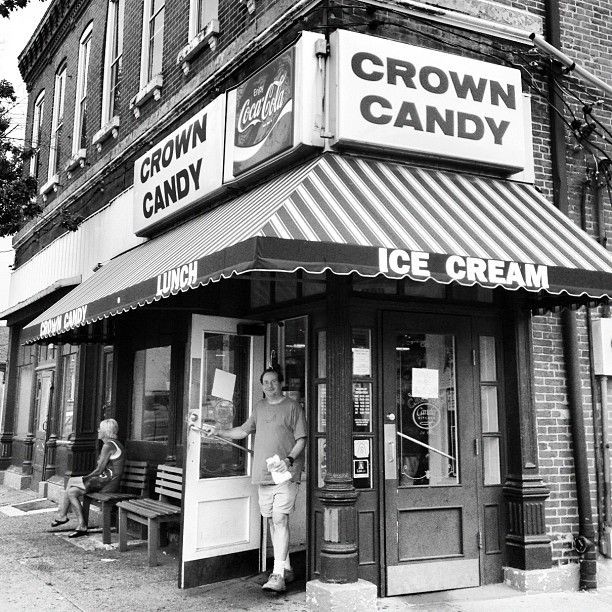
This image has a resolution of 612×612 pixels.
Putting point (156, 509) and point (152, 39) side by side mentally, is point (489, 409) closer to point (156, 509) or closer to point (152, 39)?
point (156, 509)

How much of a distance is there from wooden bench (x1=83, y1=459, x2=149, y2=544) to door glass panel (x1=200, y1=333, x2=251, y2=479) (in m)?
2.29

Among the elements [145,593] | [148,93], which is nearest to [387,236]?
[145,593]

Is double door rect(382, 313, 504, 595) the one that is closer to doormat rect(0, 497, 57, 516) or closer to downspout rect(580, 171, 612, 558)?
downspout rect(580, 171, 612, 558)

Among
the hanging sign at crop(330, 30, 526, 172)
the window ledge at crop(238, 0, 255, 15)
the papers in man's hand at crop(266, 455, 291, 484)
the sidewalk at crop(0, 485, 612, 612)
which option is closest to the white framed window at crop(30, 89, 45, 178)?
the window ledge at crop(238, 0, 255, 15)

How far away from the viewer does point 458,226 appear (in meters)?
6.05

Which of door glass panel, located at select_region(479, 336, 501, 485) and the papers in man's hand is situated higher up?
door glass panel, located at select_region(479, 336, 501, 485)

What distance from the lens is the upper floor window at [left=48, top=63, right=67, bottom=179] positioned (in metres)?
15.6

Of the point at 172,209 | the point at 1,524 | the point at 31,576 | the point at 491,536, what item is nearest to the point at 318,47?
the point at 172,209

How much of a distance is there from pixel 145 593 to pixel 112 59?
963cm

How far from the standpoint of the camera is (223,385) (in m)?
7.28

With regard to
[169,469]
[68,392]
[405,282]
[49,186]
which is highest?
[49,186]

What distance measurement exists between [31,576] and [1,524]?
3.49 metres

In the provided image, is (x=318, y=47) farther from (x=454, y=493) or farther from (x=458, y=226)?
(x=454, y=493)

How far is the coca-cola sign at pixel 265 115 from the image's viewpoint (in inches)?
262
